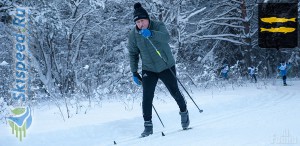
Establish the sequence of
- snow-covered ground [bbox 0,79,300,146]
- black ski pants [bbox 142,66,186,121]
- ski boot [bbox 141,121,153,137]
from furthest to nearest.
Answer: black ski pants [bbox 142,66,186,121] → ski boot [bbox 141,121,153,137] → snow-covered ground [bbox 0,79,300,146]

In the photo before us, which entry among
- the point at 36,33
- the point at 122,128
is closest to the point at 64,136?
the point at 122,128

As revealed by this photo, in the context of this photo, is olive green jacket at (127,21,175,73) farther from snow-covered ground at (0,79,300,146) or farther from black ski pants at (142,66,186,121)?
snow-covered ground at (0,79,300,146)

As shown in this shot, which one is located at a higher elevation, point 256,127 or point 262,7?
point 262,7

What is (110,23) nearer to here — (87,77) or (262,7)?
(87,77)

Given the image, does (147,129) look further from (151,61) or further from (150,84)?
(151,61)

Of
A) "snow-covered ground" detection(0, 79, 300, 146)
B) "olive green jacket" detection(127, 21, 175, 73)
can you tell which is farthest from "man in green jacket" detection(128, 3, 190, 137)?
"snow-covered ground" detection(0, 79, 300, 146)

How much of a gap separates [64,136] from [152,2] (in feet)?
32.0

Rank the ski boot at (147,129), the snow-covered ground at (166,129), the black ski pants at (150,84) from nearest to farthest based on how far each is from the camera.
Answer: the snow-covered ground at (166,129) < the ski boot at (147,129) < the black ski pants at (150,84)

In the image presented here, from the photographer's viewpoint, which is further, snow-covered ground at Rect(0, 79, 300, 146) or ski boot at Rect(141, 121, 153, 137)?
ski boot at Rect(141, 121, 153, 137)

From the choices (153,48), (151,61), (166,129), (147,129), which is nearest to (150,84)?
(151,61)

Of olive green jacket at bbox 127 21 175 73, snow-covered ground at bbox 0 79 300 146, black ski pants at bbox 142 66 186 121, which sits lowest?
snow-covered ground at bbox 0 79 300 146

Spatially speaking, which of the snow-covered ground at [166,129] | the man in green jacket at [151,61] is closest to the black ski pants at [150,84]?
the man in green jacket at [151,61]

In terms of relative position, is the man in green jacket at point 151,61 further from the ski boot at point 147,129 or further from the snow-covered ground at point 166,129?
the snow-covered ground at point 166,129

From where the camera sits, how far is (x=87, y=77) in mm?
14258
